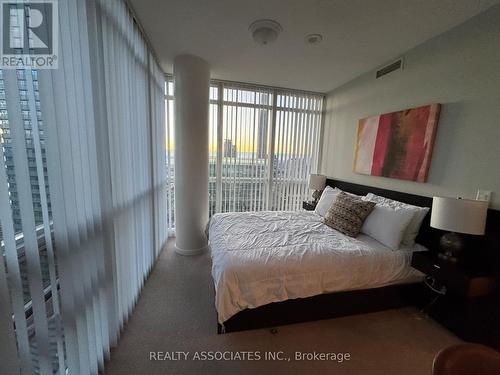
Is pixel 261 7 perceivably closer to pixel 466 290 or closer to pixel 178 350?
pixel 466 290

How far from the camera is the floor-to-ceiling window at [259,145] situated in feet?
11.3

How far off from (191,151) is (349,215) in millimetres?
2164

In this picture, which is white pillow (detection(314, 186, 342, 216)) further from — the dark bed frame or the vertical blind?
the vertical blind

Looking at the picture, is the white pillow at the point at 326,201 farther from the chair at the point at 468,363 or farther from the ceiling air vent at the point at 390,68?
the chair at the point at 468,363

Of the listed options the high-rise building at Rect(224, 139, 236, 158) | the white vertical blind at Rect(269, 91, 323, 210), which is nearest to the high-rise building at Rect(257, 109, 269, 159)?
the white vertical blind at Rect(269, 91, 323, 210)

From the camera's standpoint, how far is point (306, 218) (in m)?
2.69

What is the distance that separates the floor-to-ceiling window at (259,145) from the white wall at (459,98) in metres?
1.45

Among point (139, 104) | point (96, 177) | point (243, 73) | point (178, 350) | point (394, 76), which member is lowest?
point (178, 350)

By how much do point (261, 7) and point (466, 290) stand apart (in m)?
2.72

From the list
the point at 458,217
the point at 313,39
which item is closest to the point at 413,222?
the point at 458,217

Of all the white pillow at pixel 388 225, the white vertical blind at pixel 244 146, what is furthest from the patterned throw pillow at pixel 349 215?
the white vertical blind at pixel 244 146

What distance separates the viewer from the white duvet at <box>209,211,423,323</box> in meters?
1.46

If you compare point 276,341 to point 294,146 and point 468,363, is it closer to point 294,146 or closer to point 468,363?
point 468,363

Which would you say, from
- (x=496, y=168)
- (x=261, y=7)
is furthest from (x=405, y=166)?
(x=261, y=7)
